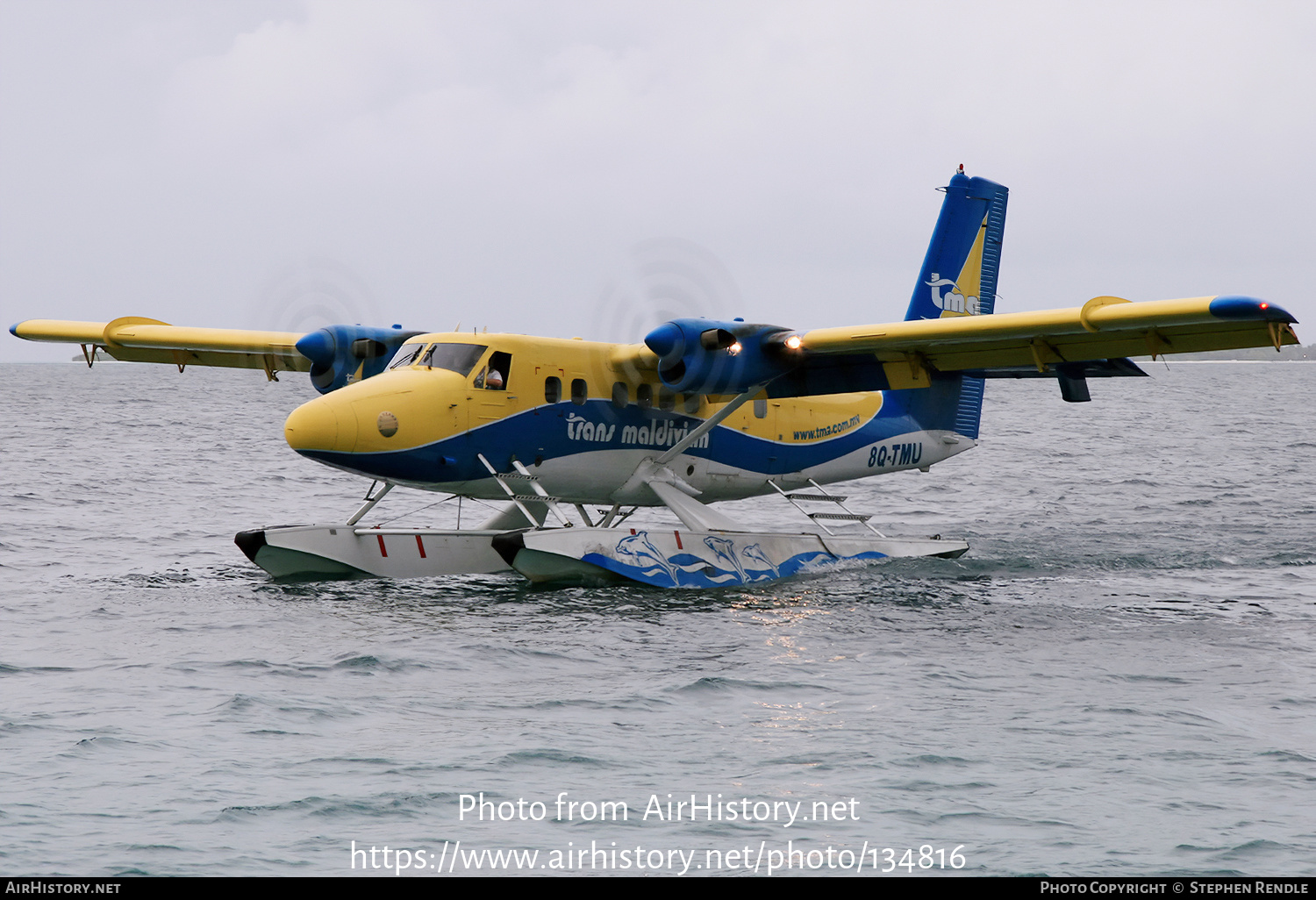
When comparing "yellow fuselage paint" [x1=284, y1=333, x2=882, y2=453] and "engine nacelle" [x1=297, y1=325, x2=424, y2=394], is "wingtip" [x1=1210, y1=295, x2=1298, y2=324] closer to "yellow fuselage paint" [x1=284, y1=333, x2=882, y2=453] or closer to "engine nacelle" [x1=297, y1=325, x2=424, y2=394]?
"yellow fuselage paint" [x1=284, y1=333, x2=882, y2=453]

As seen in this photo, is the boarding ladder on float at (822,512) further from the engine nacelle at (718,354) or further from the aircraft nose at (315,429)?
the aircraft nose at (315,429)

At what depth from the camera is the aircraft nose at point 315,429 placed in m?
14.1

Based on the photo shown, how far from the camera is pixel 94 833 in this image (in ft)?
24.5

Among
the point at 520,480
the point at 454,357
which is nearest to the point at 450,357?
the point at 454,357

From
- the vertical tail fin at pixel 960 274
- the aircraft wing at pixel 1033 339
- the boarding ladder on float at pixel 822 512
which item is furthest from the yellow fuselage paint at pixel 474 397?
the vertical tail fin at pixel 960 274

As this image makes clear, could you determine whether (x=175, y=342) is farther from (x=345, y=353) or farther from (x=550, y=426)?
(x=550, y=426)

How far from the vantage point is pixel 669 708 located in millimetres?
10320

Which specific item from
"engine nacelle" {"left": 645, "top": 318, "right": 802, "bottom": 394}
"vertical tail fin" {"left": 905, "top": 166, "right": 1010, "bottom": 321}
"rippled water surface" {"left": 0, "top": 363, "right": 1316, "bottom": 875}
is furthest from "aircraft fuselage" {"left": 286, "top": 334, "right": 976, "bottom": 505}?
"vertical tail fin" {"left": 905, "top": 166, "right": 1010, "bottom": 321}

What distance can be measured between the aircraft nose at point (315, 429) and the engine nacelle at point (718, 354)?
3.86 metres

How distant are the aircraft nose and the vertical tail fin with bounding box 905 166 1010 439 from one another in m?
9.93

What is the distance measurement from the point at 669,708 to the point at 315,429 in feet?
19.5

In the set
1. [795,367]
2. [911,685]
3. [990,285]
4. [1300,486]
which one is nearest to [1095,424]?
[1300,486]

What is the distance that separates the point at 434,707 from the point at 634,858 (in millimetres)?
3399

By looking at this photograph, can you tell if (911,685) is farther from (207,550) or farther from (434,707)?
(207,550)
